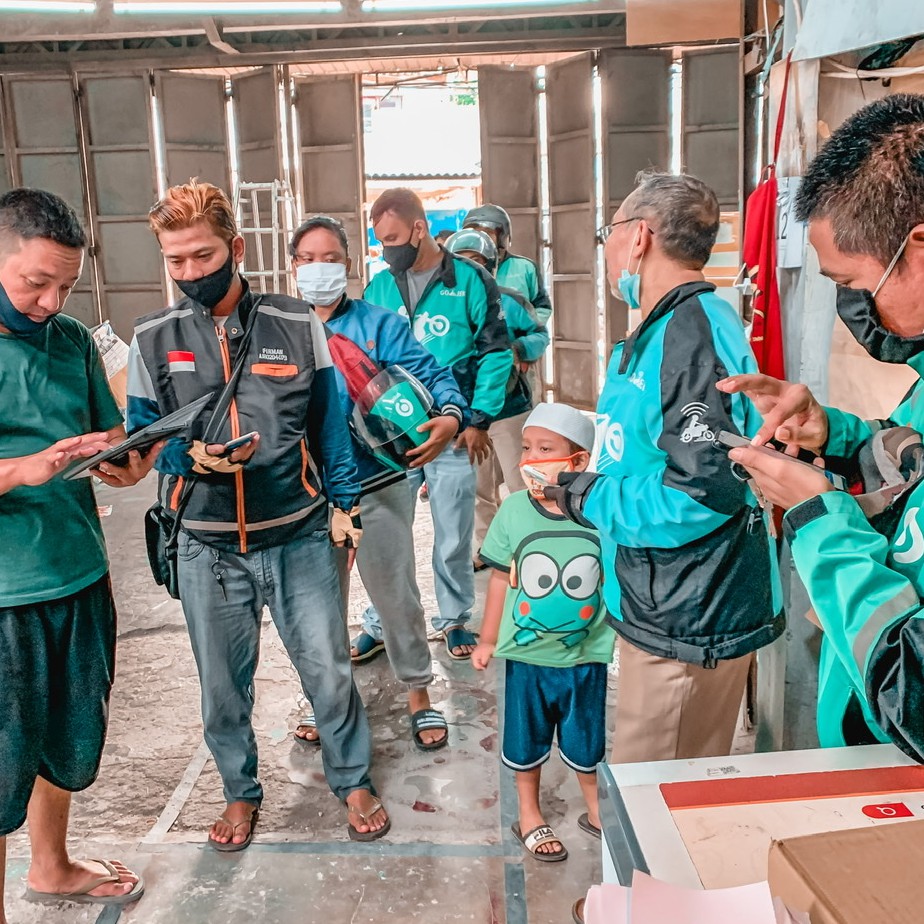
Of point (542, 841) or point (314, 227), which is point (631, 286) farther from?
point (542, 841)

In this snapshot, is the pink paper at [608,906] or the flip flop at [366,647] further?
the flip flop at [366,647]

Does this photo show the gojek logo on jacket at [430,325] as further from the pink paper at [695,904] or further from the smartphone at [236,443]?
the pink paper at [695,904]

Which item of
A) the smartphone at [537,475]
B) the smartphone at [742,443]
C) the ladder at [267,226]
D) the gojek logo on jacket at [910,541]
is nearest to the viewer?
the gojek logo on jacket at [910,541]

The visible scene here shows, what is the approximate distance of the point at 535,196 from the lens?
9.86 m

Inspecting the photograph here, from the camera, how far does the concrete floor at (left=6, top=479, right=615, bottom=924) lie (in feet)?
7.63

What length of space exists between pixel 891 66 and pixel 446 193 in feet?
32.5

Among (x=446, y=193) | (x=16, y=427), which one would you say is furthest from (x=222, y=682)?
(x=446, y=193)

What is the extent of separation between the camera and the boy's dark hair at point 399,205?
3.38m

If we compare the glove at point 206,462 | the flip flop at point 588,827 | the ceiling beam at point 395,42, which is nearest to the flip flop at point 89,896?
the glove at point 206,462

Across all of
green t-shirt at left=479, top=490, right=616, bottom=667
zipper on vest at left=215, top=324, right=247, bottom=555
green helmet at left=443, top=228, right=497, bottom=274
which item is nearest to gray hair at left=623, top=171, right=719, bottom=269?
green t-shirt at left=479, top=490, right=616, bottom=667

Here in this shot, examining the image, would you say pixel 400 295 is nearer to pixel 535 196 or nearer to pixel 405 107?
pixel 535 196

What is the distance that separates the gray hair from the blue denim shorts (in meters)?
1.21

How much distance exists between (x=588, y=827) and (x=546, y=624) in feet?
2.52

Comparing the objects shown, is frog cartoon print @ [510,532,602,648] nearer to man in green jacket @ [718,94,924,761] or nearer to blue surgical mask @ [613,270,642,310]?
blue surgical mask @ [613,270,642,310]
